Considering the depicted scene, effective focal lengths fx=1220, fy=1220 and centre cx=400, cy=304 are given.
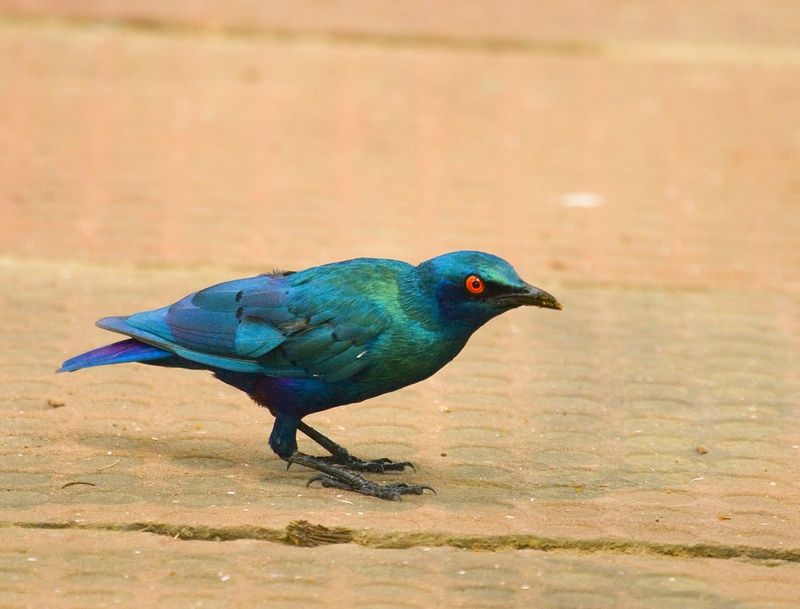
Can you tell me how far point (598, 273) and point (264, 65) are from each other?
11.6 ft

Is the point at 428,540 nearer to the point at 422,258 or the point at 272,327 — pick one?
the point at 272,327

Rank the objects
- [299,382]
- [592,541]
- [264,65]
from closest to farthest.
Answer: [592,541] < [299,382] < [264,65]

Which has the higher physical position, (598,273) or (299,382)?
(598,273)

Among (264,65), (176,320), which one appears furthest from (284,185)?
(176,320)

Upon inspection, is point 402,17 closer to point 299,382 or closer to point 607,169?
point 607,169

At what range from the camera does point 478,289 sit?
13.1 ft

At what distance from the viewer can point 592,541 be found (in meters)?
3.86

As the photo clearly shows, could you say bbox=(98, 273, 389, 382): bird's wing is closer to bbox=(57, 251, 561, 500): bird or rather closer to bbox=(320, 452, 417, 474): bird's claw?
bbox=(57, 251, 561, 500): bird

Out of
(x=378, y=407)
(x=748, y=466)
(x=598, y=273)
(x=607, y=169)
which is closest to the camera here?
(x=748, y=466)

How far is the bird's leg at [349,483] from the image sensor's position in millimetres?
4160

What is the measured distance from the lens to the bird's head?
3.99 m

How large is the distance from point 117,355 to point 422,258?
275 centimetres

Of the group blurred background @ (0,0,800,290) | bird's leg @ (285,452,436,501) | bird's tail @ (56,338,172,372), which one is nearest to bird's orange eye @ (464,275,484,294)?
bird's leg @ (285,452,436,501)

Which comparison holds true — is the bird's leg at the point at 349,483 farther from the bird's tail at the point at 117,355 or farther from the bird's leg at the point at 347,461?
the bird's tail at the point at 117,355
